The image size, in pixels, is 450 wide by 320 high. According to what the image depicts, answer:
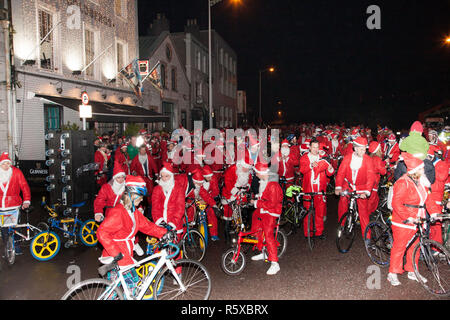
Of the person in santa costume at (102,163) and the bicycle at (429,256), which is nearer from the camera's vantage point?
the bicycle at (429,256)

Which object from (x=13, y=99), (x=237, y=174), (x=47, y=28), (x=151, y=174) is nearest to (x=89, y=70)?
(x=47, y=28)

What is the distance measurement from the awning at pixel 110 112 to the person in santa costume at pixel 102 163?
17.2 feet

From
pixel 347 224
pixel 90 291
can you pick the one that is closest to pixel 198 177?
pixel 347 224

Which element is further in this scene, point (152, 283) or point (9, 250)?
point (9, 250)

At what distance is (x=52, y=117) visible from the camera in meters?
16.3

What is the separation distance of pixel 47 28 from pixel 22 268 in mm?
12758

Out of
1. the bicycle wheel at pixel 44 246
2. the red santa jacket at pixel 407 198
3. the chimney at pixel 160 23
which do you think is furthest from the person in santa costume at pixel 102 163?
the chimney at pixel 160 23

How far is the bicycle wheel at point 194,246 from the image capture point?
6.80 metres

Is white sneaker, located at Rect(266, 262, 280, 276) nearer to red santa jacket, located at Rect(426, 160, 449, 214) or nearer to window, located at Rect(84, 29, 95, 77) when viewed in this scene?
red santa jacket, located at Rect(426, 160, 449, 214)

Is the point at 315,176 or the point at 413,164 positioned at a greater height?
the point at 413,164

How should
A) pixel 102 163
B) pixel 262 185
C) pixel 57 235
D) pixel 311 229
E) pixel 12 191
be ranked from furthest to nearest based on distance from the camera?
pixel 102 163 < pixel 311 229 < pixel 57 235 < pixel 12 191 < pixel 262 185

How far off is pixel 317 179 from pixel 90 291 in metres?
5.18

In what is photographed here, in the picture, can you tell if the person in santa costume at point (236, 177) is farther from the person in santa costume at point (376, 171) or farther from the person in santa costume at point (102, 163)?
the person in santa costume at point (102, 163)

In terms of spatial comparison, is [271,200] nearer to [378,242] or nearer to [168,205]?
[168,205]
